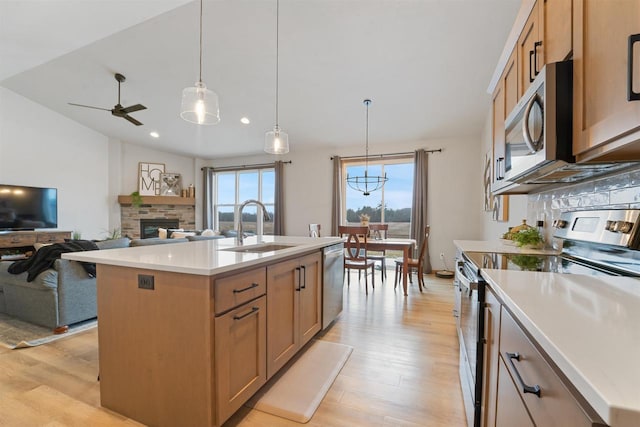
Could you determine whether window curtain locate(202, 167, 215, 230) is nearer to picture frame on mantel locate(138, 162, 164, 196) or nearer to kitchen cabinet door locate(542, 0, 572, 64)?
picture frame on mantel locate(138, 162, 164, 196)

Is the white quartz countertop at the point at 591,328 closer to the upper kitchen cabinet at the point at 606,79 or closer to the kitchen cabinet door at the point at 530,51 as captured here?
the upper kitchen cabinet at the point at 606,79

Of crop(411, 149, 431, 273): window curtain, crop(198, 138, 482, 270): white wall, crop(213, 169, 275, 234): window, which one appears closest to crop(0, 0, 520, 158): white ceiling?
crop(198, 138, 482, 270): white wall

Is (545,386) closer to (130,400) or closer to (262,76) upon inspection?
(130,400)

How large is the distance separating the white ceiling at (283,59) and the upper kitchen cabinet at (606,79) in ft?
A: 7.02

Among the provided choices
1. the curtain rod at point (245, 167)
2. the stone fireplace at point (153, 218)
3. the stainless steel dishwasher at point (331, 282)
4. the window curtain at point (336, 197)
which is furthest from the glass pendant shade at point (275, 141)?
the stone fireplace at point (153, 218)

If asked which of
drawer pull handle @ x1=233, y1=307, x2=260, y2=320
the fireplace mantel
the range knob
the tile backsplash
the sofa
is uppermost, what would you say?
the fireplace mantel

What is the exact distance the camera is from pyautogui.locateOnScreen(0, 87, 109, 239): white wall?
5004 millimetres

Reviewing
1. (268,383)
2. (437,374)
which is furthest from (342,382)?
(437,374)

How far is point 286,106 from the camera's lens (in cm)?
473

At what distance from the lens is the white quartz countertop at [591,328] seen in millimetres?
376

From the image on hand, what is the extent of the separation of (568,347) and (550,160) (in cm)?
85

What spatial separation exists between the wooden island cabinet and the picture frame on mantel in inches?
257

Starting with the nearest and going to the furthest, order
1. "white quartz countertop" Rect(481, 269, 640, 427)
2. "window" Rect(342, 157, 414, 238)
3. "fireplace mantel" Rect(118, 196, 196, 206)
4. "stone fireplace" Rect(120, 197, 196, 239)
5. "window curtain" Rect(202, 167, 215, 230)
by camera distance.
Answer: "white quartz countertop" Rect(481, 269, 640, 427) → "window" Rect(342, 157, 414, 238) → "fireplace mantel" Rect(118, 196, 196, 206) → "stone fireplace" Rect(120, 197, 196, 239) → "window curtain" Rect(202, 167, 215, 230)

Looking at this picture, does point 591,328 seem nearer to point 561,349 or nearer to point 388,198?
point 561,349
